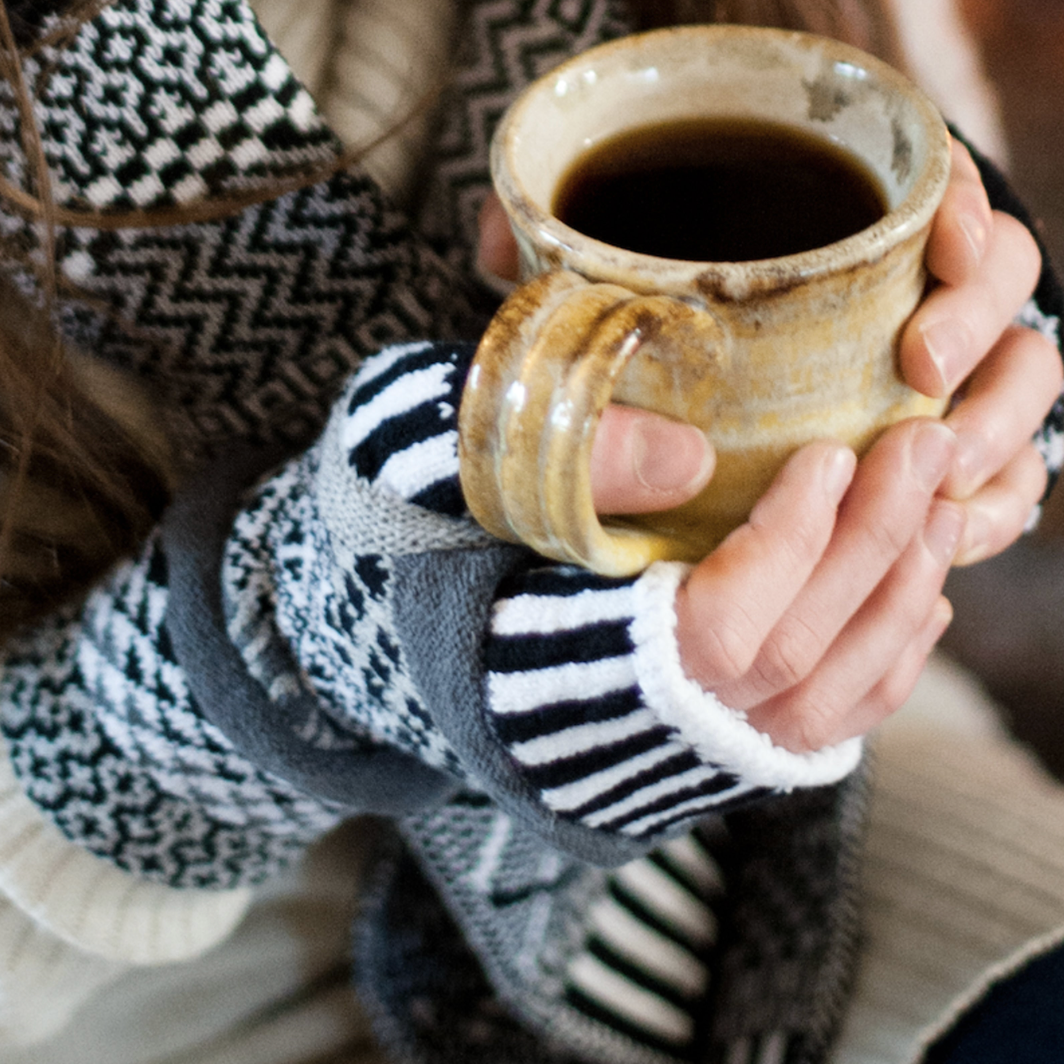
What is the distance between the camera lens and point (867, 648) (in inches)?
17.1

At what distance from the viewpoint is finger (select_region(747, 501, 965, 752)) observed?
421 millimetres

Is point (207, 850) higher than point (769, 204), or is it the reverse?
point (769, 204)

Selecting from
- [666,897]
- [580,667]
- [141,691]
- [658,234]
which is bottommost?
[666,897]

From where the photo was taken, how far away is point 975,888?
2.02 ft

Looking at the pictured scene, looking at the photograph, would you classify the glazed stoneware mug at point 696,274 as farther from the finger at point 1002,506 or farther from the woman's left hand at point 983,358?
the finger at point 1002,506

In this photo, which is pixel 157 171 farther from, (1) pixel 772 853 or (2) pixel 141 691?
(1) pixel 772 853

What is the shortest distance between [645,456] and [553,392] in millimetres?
61

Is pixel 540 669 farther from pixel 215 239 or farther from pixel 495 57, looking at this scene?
pixel 495 57

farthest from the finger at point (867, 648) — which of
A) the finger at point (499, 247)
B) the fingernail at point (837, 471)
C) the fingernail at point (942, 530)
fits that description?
the finger at point (499, 247)

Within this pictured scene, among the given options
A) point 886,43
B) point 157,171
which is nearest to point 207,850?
point 157,171

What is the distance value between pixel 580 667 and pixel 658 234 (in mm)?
195

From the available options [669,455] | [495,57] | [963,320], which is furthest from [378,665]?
[495,57]

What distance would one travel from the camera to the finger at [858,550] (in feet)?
1.24

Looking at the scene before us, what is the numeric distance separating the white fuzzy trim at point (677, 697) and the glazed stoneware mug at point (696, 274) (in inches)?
0.6
